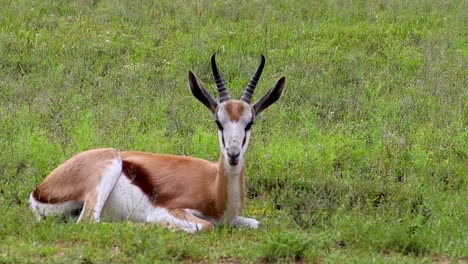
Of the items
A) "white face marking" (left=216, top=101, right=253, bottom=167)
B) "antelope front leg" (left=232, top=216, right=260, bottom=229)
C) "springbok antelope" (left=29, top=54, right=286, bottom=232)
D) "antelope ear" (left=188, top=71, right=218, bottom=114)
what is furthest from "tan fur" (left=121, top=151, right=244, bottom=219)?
"antelope ear" (left=188, top=71, right=218, bottom=114)

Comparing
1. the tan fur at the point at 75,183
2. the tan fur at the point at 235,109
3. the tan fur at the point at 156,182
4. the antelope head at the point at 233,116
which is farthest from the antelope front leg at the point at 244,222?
the tan fur at the point at 75,183

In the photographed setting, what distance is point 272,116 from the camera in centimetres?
1083

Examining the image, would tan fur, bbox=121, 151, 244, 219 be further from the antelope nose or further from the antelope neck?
the antelope nose

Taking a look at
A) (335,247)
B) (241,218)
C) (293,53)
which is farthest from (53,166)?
(293,53)

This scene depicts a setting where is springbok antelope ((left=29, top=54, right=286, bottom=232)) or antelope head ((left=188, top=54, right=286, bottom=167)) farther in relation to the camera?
springbok antelope ((left=29, top=54, right=286, bottom=232))

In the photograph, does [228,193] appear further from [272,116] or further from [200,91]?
[272,116]

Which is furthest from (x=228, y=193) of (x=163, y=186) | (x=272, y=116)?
(x=272, y=116)

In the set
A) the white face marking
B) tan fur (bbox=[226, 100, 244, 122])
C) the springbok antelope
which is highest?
tan fur (bbox=[226, 100, 244, 122])

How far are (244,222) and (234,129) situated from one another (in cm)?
74

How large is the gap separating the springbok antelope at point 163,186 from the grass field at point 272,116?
26cm

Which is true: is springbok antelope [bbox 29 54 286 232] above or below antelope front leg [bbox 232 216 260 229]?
above

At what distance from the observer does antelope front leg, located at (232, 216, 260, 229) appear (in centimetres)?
749

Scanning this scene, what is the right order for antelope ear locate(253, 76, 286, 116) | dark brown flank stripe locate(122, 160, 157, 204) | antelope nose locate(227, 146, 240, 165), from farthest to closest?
antelope ear locate(253, 76, 286, 116) < dark brown flank stripe locate(122, 160, 157, 204) < antelope nose locate(227, 146, 240, 165)

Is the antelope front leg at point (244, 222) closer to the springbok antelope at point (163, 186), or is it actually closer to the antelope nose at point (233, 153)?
the springbok antelope at point (163, 186)
